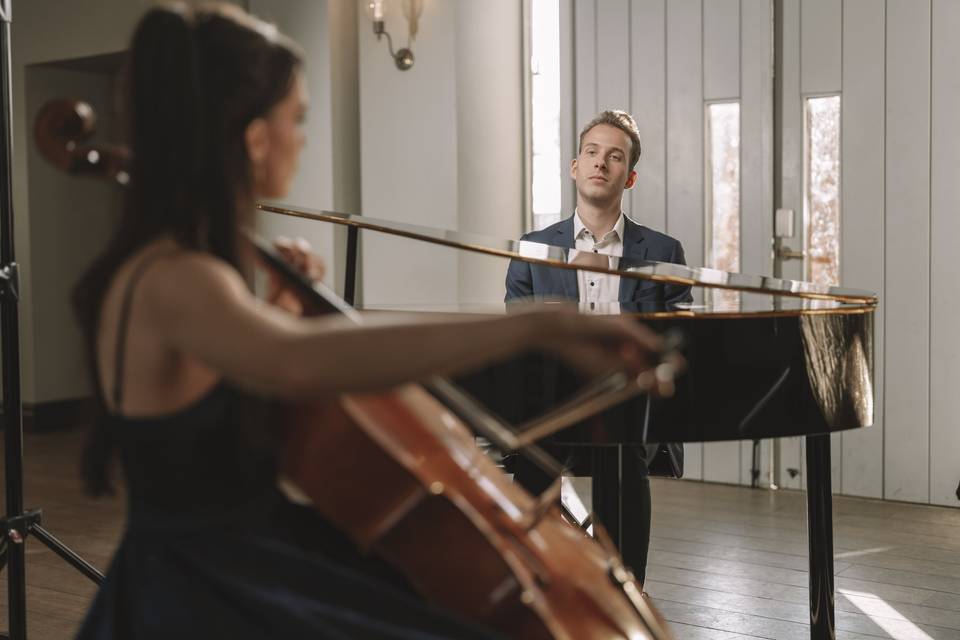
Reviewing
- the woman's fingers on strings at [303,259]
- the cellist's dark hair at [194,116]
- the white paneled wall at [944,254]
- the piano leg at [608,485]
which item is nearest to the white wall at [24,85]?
the white paneled wall at [944,254]

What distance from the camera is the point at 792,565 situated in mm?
3291

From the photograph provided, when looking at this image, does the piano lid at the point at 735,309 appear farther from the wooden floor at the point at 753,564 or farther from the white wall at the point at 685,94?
the white wall at the point at 685,94

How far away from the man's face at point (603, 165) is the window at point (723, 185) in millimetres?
1283

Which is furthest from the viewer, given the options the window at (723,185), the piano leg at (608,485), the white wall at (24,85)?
the white wall at (24,85)

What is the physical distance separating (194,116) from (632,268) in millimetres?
1068

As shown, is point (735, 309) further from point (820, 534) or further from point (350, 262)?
point (350, 262)

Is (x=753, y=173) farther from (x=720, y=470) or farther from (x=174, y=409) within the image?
(x=174, y=409)

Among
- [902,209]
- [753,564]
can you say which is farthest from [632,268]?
[902,209]

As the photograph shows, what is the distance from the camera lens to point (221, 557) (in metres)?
1.14

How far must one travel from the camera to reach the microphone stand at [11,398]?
234 cm

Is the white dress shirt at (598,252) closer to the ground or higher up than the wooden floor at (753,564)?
higher up

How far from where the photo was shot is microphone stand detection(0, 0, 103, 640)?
2.34m

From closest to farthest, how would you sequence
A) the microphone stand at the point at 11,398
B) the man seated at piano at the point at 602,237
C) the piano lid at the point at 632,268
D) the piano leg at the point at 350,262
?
the piano lid at the point at 632,268, the microphone stand at the point at 11,398, the piano leg at the point at 350,262, the man seated at piano at the point at 602,237

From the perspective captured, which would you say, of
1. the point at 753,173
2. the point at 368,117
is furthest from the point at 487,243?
the point at 368,117
